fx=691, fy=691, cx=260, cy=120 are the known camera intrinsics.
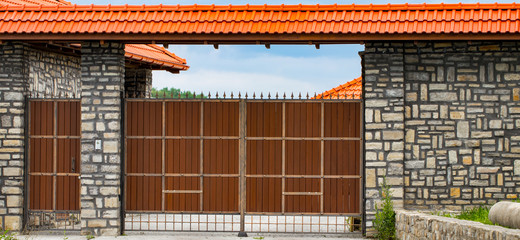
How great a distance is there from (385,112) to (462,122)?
4.25 ft

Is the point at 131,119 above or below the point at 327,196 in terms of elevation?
above

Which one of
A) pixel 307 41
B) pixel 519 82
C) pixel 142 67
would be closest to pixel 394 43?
pixel 307 41

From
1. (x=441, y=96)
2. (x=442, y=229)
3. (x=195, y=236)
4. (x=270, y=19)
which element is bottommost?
(x=195, y=236)

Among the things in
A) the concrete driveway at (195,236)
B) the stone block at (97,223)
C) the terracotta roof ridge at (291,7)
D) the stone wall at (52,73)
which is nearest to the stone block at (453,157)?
the concrete driveway at (195,236)

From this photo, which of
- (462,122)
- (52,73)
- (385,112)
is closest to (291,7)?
(385,112)

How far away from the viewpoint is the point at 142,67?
55.9ft

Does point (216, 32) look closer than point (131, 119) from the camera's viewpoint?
Yes

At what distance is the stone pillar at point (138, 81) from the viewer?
17.2 metres

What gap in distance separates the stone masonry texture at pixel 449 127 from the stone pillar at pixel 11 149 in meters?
5.91

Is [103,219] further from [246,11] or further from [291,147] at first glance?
[246,11]

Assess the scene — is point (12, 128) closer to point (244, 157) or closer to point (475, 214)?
point (244, 157)

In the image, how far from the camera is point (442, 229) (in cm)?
911

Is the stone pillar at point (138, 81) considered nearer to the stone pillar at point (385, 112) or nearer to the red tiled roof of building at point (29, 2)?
the red tiled roof of building at point (29, 2)

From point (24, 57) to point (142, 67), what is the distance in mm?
5310
